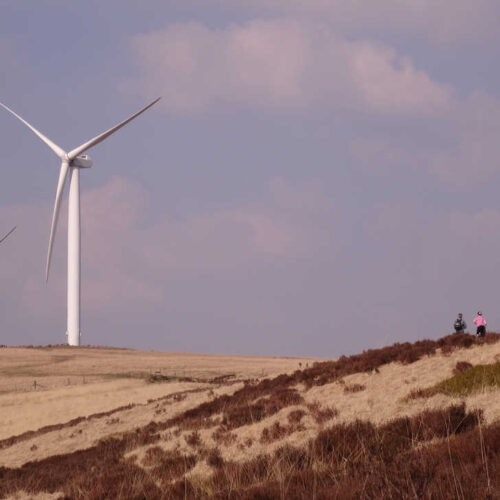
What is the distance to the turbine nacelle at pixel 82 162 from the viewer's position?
93750mm

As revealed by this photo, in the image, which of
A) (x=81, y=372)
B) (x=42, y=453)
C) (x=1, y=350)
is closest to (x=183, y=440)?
(x=42, y=453)

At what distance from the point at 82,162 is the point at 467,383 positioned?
78.7 m

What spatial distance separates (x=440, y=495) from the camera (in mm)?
8984

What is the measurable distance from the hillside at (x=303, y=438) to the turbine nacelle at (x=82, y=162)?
48.7m

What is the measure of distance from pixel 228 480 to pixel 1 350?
323ft

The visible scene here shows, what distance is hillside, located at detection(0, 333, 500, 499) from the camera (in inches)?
439

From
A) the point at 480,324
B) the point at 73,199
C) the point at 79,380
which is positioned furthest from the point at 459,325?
the point at 73,199

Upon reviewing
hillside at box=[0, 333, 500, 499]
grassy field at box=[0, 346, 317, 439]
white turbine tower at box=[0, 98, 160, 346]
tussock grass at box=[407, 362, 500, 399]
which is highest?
white turbine tower at box=[0, 98, 160, 346]

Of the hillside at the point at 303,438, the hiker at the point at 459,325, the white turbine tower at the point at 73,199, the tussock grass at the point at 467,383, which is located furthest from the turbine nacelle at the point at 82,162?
the tussock grass at the point at 467,383

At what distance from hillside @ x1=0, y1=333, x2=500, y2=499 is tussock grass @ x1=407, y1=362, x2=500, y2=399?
0.06 meters

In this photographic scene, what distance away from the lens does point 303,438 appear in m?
18.8

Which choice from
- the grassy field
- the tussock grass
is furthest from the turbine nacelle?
the tussock grass

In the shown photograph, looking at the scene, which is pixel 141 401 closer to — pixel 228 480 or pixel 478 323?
pixel 478 323

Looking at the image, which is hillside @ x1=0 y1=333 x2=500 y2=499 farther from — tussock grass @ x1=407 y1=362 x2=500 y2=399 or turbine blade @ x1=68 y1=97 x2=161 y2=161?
turbine blade @ x1=68 y1=97 x2=161 y2=161
